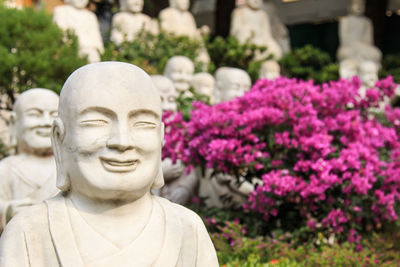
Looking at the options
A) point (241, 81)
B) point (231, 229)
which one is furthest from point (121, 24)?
point (231, 229)

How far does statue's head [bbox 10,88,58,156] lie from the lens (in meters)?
4.46

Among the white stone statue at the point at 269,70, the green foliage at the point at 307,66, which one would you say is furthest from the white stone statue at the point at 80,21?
the green foliage at the point at 307,66

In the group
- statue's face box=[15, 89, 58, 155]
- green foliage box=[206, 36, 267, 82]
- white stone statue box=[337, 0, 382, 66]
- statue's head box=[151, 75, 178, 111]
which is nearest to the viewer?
statue's face box=[15, 89, 58, 155]

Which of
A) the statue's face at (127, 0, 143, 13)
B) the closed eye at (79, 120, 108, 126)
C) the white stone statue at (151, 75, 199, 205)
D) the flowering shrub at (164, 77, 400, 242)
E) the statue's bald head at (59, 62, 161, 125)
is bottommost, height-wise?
the white stone statue at (151, 75, 199, 205)

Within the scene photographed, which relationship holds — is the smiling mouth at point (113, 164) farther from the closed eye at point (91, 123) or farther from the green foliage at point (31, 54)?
the green foliage at point (31, 54)

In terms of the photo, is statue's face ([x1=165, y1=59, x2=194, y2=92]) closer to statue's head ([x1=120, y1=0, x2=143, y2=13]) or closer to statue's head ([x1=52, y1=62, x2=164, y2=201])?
statue's head ([x1=120, y1=0, x2=143, y2=13])

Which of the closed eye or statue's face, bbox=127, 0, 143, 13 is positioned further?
statue's face, bbox=127, 0, 143, 13

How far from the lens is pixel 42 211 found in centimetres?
250

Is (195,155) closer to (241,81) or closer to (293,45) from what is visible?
(241,81)

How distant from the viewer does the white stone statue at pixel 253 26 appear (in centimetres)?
1328

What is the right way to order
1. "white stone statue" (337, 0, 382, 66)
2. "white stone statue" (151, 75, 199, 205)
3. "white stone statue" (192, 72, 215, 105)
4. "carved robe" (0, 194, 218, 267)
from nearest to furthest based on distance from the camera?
"carved robe" (0, 194, 218, 267) < "white stone statue" (151, 75, 199, 205) < "white stone statue" (192, 72, 215, 105) < "white stone statue" (337, 0, 382, 66)

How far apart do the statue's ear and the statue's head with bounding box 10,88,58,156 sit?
1901 mm

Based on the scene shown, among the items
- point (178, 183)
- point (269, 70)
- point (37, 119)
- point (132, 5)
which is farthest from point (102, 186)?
point (132, 5)

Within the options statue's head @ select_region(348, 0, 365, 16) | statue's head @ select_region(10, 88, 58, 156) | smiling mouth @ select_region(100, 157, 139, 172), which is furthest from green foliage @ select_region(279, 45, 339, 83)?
smiling mouth @ select_region(100, 157, 139, 172)
